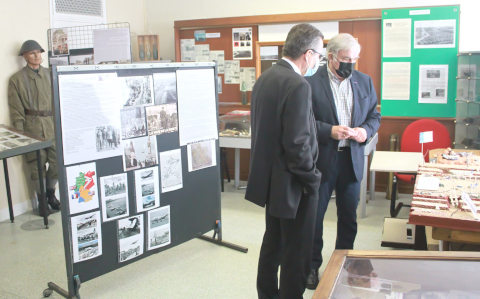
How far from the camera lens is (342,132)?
8.81ft

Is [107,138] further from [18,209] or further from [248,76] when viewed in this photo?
[248,76]

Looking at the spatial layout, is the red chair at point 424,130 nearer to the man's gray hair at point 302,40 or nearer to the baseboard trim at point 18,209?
the man's gray hair at point 302,40

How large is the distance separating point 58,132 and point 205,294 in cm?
144

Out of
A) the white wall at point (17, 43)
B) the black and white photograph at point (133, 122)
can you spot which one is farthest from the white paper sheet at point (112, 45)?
the black and white photograph at point (133, 122)

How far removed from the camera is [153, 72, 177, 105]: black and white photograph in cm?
310

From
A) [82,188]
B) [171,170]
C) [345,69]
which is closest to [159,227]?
[171,170]

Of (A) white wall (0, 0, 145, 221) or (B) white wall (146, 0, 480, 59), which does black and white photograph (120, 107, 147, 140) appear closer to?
(A) white wall (0, 0, 145, 221)

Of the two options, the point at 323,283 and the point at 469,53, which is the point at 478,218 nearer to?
the point at 323,283

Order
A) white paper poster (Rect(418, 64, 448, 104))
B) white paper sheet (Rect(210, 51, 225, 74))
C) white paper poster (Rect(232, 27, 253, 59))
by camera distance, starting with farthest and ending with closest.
Answer: white paper sheet (Rect(210, 51, 225, 74))
white paper poster (Rect(232, 27, 253, 59))
white paper poster (Rect(418, 64, 448, 104))

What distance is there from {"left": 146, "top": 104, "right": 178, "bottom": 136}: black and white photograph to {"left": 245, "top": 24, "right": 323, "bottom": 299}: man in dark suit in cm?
97

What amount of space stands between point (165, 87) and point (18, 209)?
2.79m

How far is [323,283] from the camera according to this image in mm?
1490

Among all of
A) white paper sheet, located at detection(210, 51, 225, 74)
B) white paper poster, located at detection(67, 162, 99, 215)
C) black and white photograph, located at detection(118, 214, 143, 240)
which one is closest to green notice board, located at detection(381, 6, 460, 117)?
white paper sheet, located at detection(210, 51, 225, 74)

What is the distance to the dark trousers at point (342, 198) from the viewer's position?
284 cm
